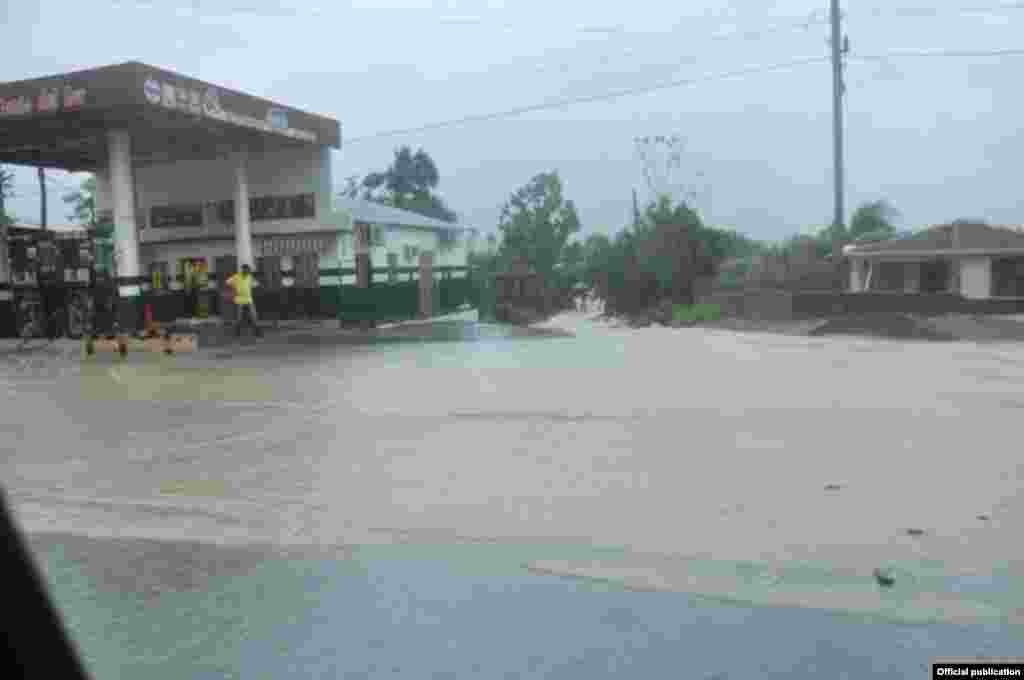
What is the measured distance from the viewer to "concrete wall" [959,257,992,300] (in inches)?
1576

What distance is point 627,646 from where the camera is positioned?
4.36 m

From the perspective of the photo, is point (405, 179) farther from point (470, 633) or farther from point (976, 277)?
point (470, 633)

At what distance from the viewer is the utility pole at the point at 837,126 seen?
3003 centimetres

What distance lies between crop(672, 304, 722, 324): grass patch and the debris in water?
22725mm

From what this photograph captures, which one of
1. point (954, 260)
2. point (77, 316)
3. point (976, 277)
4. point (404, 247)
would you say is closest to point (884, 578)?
point (77, 316)

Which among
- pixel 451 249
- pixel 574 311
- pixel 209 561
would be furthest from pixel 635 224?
pixel 209 561

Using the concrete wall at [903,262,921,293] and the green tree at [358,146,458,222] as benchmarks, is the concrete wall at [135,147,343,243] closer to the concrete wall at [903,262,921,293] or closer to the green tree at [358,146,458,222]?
the concrete wall at [903,262,921,293]

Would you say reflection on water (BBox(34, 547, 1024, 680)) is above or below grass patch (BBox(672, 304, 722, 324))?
below

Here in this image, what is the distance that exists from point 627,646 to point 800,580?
1.29 metres

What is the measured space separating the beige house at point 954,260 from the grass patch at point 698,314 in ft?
45.7

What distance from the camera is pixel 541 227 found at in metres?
37.2

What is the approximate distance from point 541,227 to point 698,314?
10.5 metres

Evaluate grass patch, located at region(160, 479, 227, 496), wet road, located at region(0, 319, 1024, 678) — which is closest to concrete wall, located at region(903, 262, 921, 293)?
wet road, located at region(0, 319, 1024, 678)

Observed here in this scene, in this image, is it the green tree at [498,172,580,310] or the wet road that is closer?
the wet road
